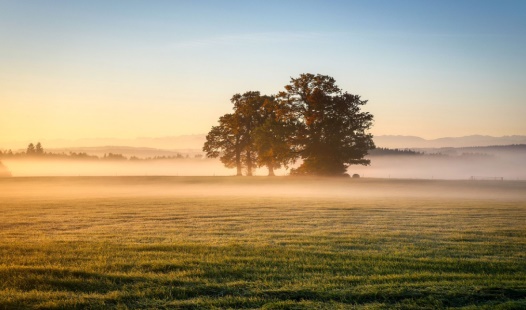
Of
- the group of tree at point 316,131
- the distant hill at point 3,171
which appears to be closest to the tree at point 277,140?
the group of tree at point 316,131

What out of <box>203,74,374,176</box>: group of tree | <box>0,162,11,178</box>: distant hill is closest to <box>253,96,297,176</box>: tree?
<box>203,74,374,176</box>: group of tree

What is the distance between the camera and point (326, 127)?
59.8 m

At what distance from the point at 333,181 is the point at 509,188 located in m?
19.8

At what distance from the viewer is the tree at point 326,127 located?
59.4 metres

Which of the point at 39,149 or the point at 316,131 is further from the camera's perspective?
the point at 39,149

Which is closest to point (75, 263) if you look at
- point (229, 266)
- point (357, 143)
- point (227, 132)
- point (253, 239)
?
point (229, 266)

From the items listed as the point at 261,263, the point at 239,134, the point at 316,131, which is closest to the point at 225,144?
the point at 239,134

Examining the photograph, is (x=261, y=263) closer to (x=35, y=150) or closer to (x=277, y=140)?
(x=277, y=140)

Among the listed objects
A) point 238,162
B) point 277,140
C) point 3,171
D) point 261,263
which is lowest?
point 261,263

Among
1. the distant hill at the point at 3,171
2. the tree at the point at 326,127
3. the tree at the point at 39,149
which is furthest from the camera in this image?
the tree at the point at 39,149

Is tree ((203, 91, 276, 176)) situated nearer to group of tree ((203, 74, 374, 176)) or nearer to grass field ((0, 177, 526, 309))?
group of tree ((203, 74, 374, 176))

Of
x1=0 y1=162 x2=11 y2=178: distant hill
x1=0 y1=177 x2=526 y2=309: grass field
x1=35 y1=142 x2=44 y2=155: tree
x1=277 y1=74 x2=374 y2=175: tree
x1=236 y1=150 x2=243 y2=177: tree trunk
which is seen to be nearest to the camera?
x1=0 y1=177 x2=526 y2=309: grass field

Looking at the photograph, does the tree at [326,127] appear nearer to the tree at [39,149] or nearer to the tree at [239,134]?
the tree at [239,134]

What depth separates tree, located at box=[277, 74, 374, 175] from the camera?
5941 cm
